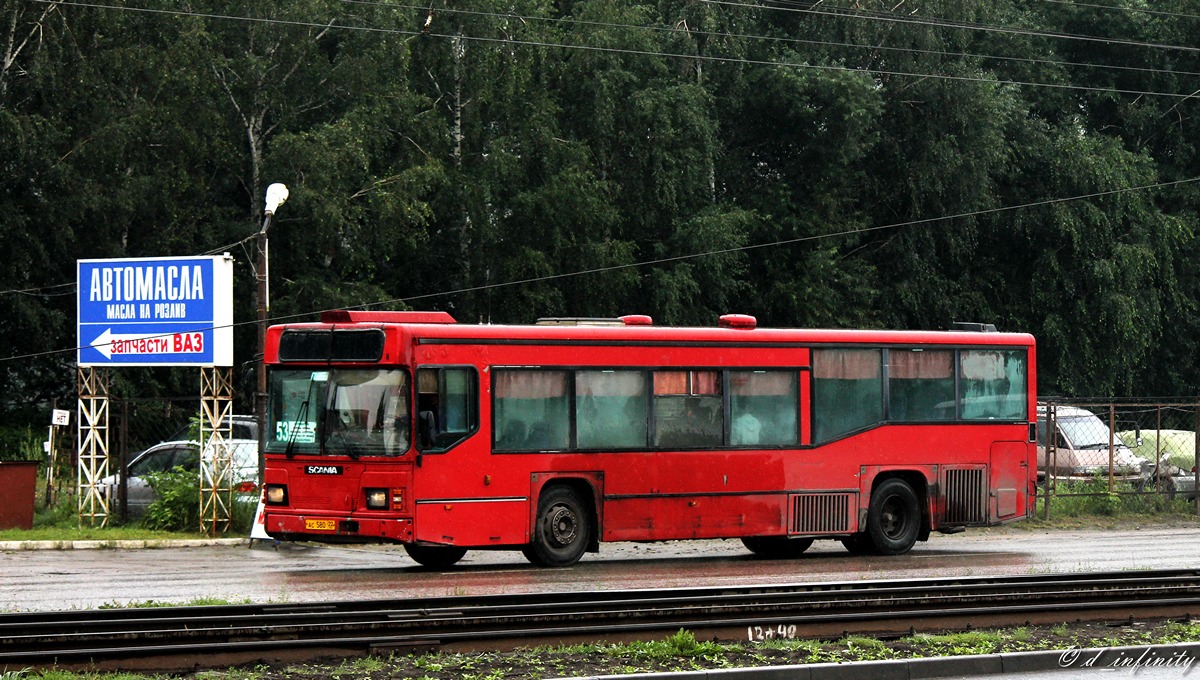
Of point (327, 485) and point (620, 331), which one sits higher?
point (620, 331)

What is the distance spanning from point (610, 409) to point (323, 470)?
3.58 meters

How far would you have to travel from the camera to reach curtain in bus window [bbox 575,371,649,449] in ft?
64.5

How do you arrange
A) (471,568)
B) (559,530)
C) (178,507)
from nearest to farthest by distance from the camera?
(559,530)
(471,568)
(178,507)

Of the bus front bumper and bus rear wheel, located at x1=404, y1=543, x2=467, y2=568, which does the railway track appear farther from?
bus rear wheel, located at x1=404, y1=543, x2=467, y2=568

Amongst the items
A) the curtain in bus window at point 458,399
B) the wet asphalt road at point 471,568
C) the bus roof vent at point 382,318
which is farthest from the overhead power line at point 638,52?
the curtain in bus window at point 458,399

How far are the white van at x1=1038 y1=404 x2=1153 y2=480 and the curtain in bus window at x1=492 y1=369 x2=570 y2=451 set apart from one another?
14.5m

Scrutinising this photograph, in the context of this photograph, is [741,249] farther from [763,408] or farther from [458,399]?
[458,399]

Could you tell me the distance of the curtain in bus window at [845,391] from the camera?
70.4ft

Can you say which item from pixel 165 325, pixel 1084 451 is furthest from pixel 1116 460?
pixel 165 325

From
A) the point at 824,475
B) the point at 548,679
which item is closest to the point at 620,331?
the point at 824,475

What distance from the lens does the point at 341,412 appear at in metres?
18.6

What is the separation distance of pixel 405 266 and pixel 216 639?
3595 cm

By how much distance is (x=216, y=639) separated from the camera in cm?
1189

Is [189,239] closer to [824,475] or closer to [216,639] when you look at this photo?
[824,475]
